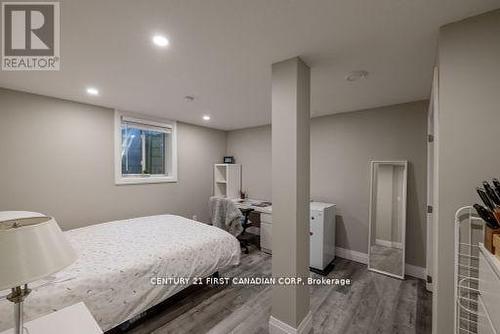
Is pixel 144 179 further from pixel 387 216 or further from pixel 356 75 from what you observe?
pixel 387 216

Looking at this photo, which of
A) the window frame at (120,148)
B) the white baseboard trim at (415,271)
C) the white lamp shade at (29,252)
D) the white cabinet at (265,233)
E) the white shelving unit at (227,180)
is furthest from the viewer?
the white shelving unit at (227,180)

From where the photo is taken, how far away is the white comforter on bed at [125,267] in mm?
1458

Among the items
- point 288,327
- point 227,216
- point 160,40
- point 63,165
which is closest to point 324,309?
point 288,327

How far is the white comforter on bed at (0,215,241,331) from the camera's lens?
4.78ft

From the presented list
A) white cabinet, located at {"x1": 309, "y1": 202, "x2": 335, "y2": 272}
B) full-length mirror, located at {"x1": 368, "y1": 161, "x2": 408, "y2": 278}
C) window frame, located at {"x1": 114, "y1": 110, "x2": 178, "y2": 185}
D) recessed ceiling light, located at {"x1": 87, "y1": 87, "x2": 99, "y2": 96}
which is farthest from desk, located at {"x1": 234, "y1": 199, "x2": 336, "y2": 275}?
recessed ceiling light, located at {"x1": 87, "y1": 87, "x2": 99, "y2": 96}

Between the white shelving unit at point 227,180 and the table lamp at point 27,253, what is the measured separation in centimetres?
383

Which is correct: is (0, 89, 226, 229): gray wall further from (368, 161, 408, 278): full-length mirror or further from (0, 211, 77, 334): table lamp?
(368, 161, 408, 278): full-length mirror

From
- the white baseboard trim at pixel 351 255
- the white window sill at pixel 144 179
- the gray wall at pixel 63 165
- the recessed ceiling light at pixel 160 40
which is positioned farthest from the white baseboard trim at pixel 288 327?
the white window sill at pixel 144 179

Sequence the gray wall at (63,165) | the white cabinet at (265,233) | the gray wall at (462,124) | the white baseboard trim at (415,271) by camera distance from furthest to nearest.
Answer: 1. the white cabinet at (265,233)
2. the white baseboard trim at (415,271)
3. the gray wall at (63,165)
4. the gray wall at (462,124)

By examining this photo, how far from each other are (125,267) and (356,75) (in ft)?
9.04

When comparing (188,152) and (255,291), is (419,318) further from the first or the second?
(188,152)

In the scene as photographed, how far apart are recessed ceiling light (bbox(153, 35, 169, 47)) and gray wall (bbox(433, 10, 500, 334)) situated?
1.85 m

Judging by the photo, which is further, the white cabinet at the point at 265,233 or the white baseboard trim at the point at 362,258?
the white cabinet at the point at 265,233

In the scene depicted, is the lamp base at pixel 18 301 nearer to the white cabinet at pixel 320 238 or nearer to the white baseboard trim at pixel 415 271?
the white cabinet at pixel 320 238
